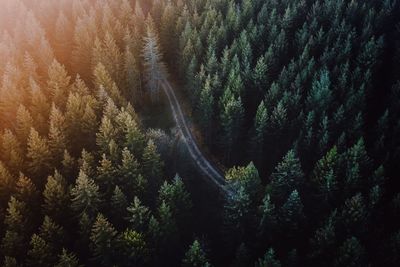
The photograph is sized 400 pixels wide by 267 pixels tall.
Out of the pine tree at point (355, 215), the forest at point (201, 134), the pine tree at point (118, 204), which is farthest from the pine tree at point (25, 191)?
the pine tree at point (355, 215)

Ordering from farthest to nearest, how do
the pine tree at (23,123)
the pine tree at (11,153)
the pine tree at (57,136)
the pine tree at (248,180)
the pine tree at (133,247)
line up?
1. the pine tree at (23,123)
2. the pine tree at (57,136)
3. the pine tree at (11,153)
4. the pine tree at (248,180)
5. the pine tree at (133,247)

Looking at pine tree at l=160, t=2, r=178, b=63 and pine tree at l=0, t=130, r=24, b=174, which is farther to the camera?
pine tree at l=160, t=2, r=178, b=63

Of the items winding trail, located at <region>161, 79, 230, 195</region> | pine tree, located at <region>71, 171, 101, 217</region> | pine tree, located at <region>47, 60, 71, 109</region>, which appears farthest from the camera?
winding trail, located at <region>161, 79, 230, 195</region>

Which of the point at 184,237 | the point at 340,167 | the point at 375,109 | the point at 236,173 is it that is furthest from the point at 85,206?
the point at 375,109

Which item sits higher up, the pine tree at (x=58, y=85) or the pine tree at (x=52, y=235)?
the pine tree at (x=58, y=85)

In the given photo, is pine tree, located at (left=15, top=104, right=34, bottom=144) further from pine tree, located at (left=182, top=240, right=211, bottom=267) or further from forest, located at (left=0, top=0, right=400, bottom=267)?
pine tree, located at (left=182, top=240, right=211, bottom=267)

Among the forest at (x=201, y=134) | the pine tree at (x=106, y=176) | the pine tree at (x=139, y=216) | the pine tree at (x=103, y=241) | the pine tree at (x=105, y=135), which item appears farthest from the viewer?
the pine tree at (x=105, y=135)

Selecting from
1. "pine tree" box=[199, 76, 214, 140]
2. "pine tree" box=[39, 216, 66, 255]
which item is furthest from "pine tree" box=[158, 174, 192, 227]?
"pine tree" box=[199, 76, 214, 140]

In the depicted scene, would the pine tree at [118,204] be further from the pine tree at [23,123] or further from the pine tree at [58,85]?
the pine tree at [58,85]
